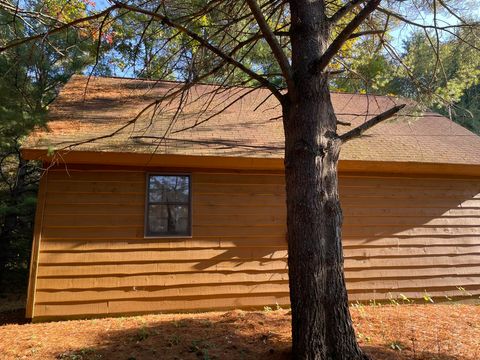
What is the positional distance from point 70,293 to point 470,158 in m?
8.21

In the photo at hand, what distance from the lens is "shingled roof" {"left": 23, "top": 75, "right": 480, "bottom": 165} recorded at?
662cm

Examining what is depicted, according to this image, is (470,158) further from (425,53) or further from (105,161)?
(105,161)

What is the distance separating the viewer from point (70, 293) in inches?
253

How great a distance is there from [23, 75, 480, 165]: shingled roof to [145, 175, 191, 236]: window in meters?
0.72

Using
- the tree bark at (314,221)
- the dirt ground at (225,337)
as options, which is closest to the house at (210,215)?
the dirt ground at (225,337)

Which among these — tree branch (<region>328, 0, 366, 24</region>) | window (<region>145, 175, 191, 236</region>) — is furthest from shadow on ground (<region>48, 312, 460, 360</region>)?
tree branch (<region>328, 0, 366, 24</region>)

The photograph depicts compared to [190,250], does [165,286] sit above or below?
below

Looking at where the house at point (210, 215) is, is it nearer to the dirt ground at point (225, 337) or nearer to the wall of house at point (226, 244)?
the wall of house at point (226, 244)

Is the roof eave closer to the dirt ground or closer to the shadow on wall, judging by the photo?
the shadow on wall

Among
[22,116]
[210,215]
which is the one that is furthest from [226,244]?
[22,116]

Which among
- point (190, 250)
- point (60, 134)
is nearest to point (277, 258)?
point (190, 250)

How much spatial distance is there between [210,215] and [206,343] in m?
2.91

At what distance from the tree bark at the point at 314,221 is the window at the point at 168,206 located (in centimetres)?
351

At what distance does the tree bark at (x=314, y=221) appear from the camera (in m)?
3.44
